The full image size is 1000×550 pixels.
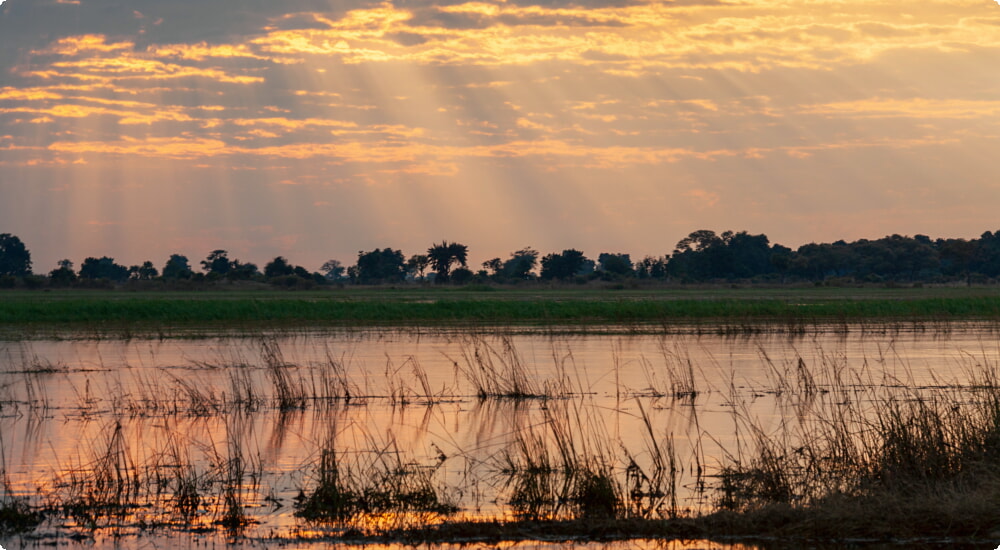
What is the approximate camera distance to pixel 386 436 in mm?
15109

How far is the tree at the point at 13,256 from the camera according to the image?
547 ft

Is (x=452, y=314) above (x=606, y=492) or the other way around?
above

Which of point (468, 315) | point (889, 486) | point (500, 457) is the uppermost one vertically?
point (468, 315)

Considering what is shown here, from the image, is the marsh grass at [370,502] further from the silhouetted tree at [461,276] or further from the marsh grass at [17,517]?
the silhouetted tree at [461,276]

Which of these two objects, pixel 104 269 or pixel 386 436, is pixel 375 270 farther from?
pixel 386 436

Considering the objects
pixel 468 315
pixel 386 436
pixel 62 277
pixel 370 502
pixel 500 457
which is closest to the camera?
pixel 370 502

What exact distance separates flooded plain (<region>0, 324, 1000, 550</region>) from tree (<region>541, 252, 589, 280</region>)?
127013 mm

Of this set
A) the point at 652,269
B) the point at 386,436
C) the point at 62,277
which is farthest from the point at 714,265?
the point at 386,436

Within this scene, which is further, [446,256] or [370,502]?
[446,256]

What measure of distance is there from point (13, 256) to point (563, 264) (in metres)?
90.6

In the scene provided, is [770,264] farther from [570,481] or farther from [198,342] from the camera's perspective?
[570,481]

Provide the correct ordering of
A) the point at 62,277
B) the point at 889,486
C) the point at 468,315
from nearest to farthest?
the point at 889,486
the point at 468,315
the point at 62,277

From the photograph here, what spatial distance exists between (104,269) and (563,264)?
82086mm

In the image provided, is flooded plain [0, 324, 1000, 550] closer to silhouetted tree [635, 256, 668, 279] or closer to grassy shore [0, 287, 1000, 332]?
grassy shore [0, 287, 1000, 332]
